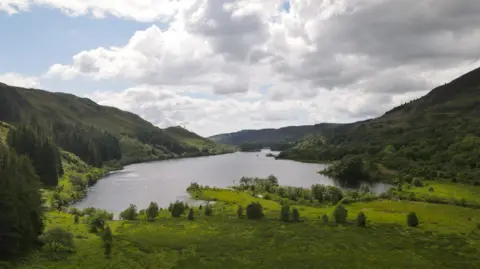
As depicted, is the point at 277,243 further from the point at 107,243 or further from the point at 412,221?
the point at 412,221

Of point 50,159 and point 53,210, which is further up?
point 50,159

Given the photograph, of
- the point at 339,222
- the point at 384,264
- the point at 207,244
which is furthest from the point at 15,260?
the point at 339,222

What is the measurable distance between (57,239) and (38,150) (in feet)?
408

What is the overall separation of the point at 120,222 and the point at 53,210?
93.6 feet

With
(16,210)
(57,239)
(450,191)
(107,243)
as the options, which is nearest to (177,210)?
(107,243)

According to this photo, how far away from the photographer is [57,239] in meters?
73.7

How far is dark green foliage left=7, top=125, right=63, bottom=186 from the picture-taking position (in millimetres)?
175750

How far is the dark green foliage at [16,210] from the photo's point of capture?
2670 inches

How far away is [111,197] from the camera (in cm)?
17112

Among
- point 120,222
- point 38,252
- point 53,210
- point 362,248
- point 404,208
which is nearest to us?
point 38,252

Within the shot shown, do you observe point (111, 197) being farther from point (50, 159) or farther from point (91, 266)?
point (91, 266)

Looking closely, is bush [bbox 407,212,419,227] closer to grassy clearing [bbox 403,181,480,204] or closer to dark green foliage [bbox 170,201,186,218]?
grassy clearing [bbox 403,181,480,204]

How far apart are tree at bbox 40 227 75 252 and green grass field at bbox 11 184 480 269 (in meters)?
2.34

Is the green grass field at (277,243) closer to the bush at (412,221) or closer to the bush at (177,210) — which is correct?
the bush at (412,221)
